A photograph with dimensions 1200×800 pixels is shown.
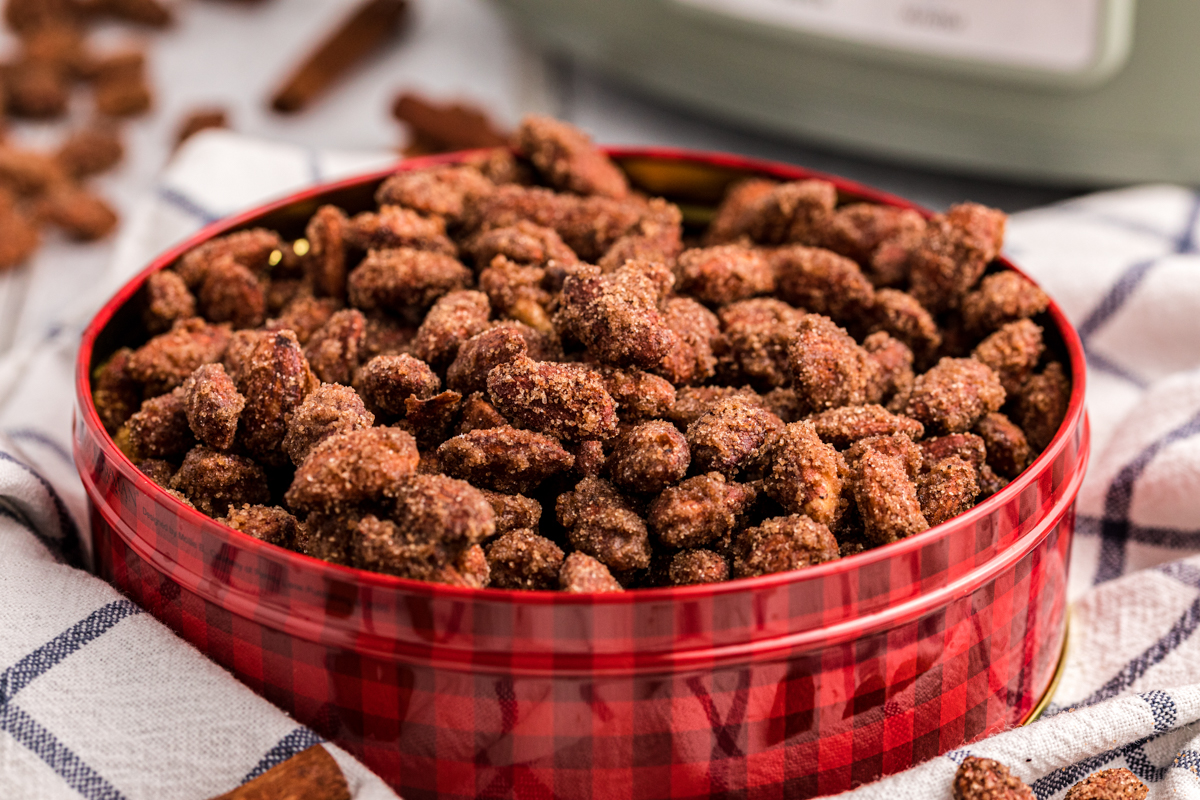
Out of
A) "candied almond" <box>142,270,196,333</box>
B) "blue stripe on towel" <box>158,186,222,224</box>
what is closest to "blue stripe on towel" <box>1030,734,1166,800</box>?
"candied almond" <box>142,270,196,333</box>

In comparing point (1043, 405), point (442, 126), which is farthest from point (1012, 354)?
point (442, 126)

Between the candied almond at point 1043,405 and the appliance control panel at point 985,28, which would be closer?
the candied almond at point 1043,405

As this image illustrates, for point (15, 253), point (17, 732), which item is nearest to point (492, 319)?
point (17, 732)

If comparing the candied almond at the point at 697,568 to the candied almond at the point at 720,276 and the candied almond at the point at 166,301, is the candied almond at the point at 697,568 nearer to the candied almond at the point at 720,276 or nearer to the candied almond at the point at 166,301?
the candied almond at the point at 720,276

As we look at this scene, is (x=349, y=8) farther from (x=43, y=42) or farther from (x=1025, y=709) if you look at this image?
(x=1025, y=709)

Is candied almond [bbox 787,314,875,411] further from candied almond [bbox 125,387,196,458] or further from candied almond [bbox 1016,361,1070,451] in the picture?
candied almond [bbox 125,387,196,458]

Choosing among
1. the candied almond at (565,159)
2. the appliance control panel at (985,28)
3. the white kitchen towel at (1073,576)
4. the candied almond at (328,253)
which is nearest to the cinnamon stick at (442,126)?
the white kitchen towel at (1073,576)

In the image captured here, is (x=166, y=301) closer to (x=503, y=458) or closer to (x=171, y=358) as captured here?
(x=171, y=358)
